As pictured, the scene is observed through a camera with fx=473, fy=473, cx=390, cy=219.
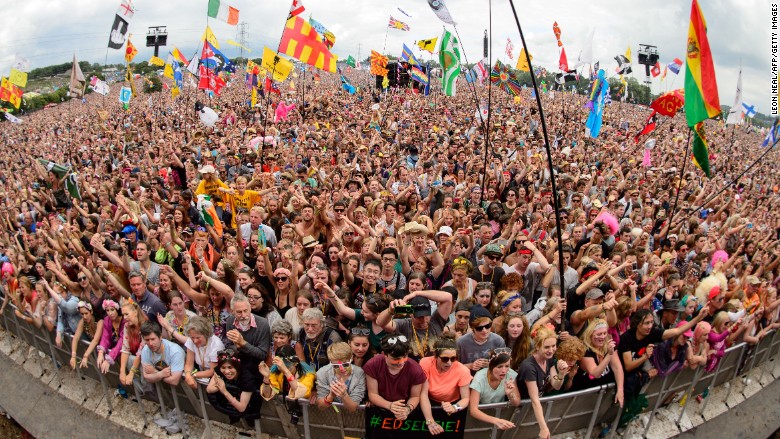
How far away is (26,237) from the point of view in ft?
24.8

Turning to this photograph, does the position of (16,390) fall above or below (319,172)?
below

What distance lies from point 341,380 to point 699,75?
5.33 metres

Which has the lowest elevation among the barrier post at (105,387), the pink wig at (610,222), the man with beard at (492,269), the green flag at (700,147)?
the barrier post at (105,387)

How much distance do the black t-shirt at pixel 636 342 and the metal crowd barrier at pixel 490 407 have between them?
379 millimetres

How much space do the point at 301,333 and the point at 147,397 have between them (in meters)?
2.11

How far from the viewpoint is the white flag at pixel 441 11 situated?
10570 mm

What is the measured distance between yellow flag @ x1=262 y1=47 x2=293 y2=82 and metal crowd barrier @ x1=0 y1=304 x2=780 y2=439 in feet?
29.4

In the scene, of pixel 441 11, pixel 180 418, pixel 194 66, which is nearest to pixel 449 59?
pixel 441 11

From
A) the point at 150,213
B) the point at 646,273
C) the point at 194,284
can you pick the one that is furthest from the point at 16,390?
the point at 646,273

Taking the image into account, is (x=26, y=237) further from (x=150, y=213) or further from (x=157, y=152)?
(x=157, y=152)

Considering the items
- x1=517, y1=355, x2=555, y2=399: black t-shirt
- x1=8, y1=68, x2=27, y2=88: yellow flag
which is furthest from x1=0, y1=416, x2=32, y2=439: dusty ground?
x1=8, y1=68, x2=27, y2=88: yellow flag

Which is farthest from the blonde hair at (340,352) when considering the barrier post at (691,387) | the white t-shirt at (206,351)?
the barrier post at (691,387)

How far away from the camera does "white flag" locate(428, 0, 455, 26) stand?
10.6 metres

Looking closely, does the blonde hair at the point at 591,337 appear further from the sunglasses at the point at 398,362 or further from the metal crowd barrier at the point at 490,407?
the sunglasses at the point at 398,362
